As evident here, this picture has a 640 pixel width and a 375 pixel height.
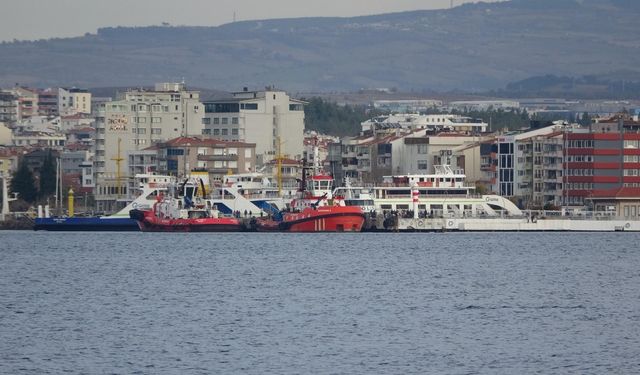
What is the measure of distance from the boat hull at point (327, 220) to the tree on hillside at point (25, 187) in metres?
32.7

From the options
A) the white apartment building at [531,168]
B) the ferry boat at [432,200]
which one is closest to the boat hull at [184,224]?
the ferry boat at [432,200]

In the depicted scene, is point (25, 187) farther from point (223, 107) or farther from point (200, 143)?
point (223, 107)

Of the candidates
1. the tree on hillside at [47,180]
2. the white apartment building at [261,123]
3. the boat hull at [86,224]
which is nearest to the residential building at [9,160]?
the tree on hillside at [47,180]

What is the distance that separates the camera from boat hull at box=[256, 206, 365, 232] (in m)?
99.2

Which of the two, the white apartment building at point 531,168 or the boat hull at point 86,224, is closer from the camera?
the boat hull at point 86,224

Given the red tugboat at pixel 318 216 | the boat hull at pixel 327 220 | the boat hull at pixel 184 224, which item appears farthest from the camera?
the boat hull at pixel 184 224

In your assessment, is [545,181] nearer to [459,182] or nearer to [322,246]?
[459,182]

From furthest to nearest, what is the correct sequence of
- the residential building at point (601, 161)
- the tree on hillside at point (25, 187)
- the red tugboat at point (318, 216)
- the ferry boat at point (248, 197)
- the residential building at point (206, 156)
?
1. the tree on hillside at point (25, 187)
2. the residential building at point (206, 156)
3. the residential building at point (601, 161)
4. the ferry boat at point (248, 197)
5. the red tugboat at point (318, 216)

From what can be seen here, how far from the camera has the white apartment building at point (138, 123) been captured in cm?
13638

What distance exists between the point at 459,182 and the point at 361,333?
63141mm

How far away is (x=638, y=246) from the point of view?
8600 centimetres

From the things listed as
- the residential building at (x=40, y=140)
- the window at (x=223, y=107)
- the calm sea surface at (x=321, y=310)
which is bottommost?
the calm sea surface at (x=321, y=310)

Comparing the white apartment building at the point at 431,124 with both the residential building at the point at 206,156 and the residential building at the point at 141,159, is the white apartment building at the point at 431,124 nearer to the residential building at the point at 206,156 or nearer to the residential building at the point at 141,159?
the residential building at the point at 206,156

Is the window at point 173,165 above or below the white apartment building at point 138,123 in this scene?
below
